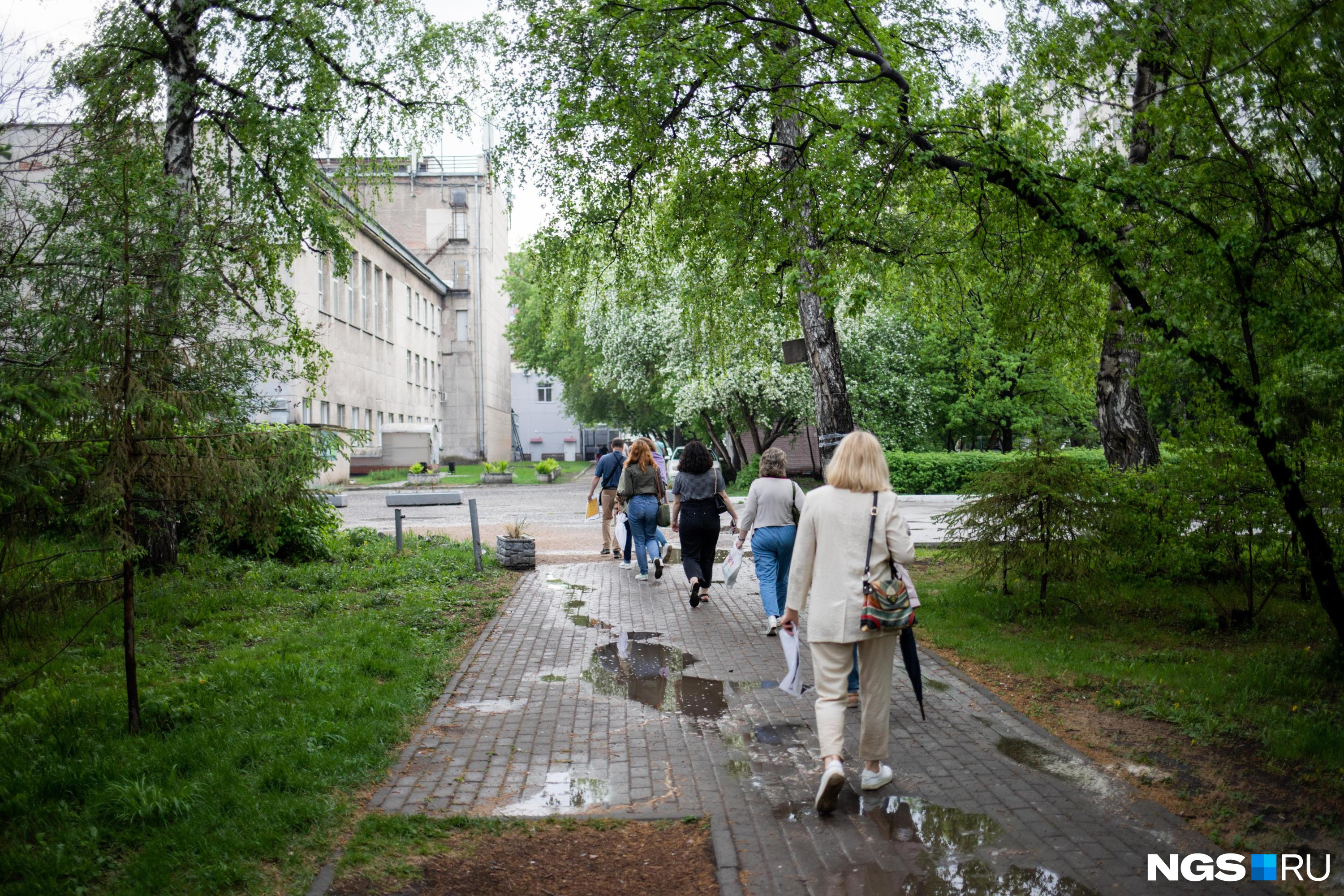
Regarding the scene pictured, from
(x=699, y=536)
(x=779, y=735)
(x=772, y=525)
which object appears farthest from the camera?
(x=699, y=536)

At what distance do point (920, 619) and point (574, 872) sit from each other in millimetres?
6842

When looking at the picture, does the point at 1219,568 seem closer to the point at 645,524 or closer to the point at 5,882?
the point at 645,524

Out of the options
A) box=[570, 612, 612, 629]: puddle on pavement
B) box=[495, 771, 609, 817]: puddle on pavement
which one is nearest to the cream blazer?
box=[495, 771, 609, 817]: puddle on pavement

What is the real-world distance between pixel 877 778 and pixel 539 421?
3399 inches

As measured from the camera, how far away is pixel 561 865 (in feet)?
14.6

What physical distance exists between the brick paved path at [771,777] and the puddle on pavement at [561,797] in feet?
0.05

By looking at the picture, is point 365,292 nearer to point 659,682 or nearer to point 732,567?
point 732,567

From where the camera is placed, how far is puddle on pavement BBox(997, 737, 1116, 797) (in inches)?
214

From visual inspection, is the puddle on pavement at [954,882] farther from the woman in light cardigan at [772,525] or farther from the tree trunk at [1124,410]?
the tree trunk at [1124,410]

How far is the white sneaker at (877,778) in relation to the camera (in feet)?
17.5

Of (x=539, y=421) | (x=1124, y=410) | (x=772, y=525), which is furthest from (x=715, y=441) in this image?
(x=539, y=421)

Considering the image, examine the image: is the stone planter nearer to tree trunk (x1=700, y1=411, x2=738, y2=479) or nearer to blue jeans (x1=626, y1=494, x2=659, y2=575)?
blue jeans (x1=626, y1=494, x2=659, y2=575)

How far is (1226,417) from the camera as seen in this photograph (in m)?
7.25

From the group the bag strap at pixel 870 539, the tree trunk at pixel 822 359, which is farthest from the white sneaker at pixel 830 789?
the tree trunk at pixel 822 359
